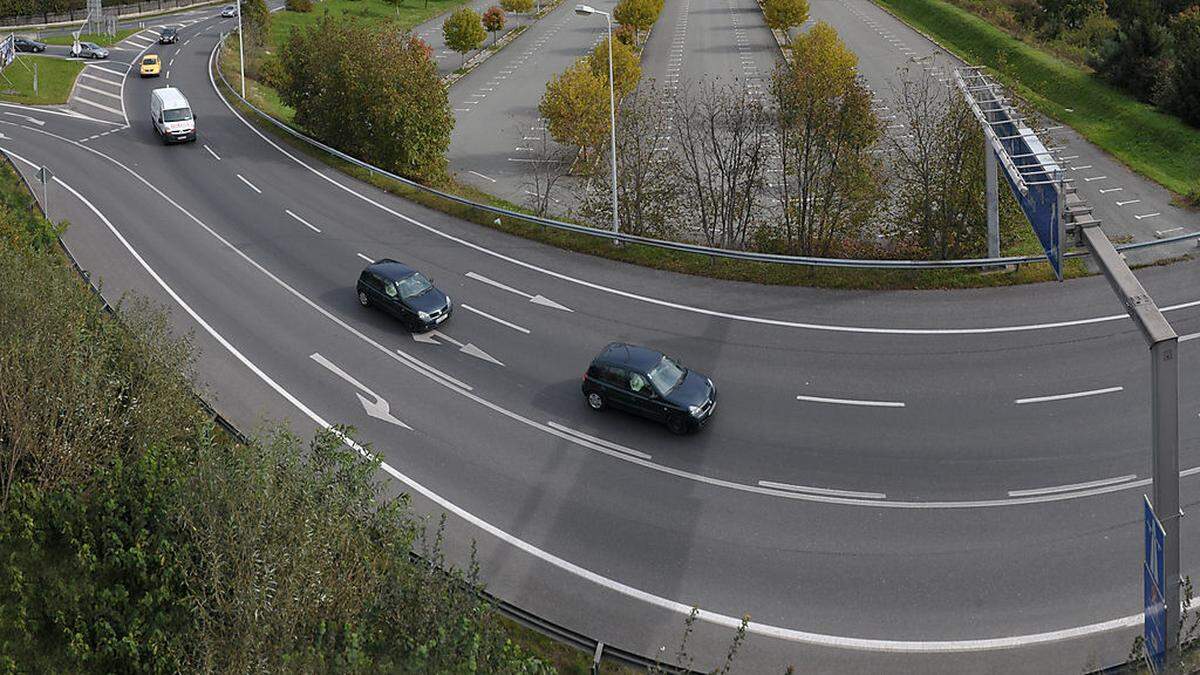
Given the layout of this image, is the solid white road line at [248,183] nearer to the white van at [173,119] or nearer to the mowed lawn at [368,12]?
the white van at [173,119]

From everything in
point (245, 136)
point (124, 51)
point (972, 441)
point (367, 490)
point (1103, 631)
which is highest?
point (124, 51)

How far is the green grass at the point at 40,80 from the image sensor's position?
5531cm

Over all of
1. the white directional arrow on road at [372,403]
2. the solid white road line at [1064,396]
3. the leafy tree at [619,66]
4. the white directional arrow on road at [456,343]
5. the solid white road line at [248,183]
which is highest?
the leafy tree at [619,66]

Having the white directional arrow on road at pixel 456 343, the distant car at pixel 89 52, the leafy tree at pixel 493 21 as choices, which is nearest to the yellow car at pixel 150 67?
the distant car at pixel 89 52

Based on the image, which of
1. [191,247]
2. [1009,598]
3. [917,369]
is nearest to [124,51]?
[191,247]

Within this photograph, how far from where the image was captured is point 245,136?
4438 centimetres

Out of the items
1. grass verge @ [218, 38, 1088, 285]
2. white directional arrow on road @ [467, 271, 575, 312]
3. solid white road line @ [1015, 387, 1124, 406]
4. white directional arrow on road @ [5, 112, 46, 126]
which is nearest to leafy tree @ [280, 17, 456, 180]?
grass verge @ [218, 38, 1088, 285]

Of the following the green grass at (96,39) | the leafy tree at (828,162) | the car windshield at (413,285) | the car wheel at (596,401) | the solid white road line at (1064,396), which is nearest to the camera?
the solid white road line at (1064,396)

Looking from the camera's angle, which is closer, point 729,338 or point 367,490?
point 367,490

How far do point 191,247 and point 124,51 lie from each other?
5130 centimetres

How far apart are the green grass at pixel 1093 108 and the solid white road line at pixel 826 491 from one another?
18114 millimetres

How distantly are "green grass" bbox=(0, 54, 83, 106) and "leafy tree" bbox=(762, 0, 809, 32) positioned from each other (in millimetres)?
48537

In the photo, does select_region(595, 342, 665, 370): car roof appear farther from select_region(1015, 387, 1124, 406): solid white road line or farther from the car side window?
select_region(1015, 387, 1124, 406): solid white road line

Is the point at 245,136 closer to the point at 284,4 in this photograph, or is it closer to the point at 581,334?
the point at 581,334
